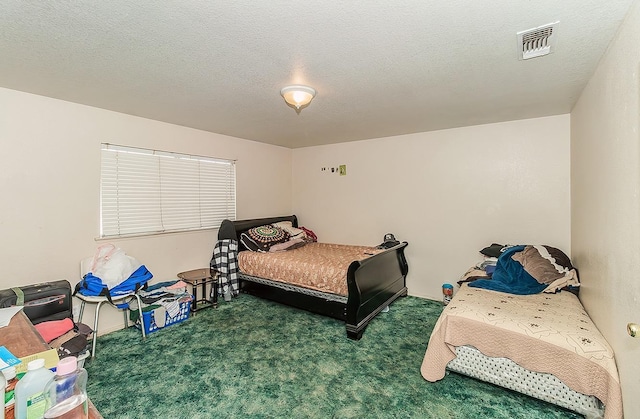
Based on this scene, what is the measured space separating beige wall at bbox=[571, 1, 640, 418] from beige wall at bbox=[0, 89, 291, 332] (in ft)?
13.1

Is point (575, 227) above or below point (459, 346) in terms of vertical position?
above

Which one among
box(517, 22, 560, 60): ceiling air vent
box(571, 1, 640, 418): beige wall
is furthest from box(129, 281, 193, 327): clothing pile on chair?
box(517, 22, 560, 60): ceiling air vent

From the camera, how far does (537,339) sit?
5.87 feet

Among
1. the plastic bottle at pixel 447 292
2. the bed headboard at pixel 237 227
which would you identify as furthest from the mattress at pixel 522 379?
the bed headboard at pixel 237 227

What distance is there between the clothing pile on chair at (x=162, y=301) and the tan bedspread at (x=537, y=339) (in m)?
2.56

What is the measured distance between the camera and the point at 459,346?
2107 millimetres

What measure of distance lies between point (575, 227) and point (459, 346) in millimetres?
1856

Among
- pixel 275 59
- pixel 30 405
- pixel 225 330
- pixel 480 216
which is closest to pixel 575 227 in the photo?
pixel 480 216

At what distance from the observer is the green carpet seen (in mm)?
1854

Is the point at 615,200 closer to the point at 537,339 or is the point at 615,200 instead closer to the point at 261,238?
the point at 537,339

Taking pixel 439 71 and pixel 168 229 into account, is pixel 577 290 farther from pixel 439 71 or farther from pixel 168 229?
pixel 168 229

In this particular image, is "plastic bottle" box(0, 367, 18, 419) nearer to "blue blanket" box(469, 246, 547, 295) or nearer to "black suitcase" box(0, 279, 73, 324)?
"black suitcase" box(0, 279, 73, 324)

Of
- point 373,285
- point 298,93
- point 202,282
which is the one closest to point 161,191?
point 202,282

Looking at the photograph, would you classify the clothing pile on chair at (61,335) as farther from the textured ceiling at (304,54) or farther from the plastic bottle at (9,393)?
the textured ceiling at (304,54)
